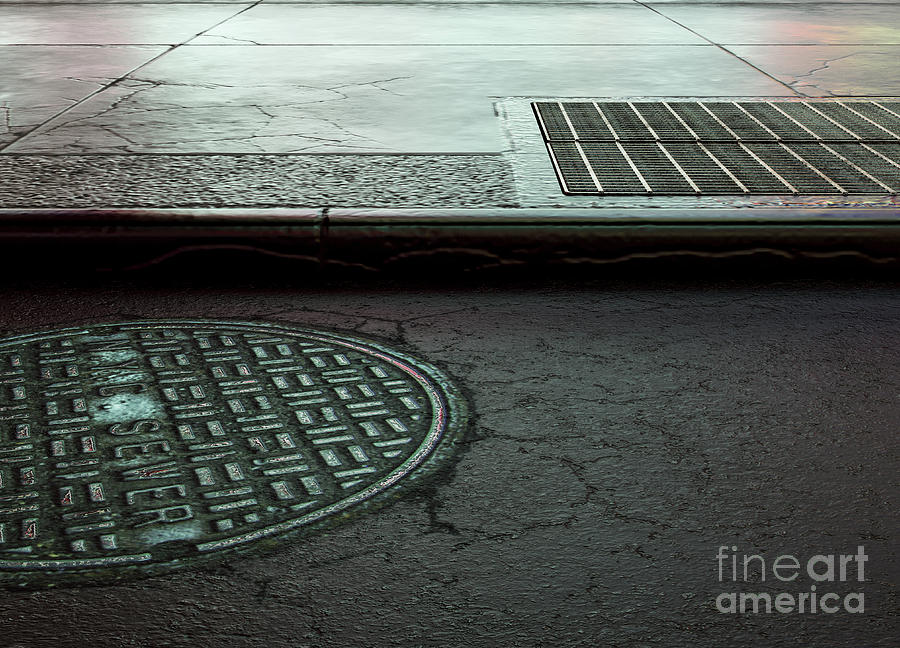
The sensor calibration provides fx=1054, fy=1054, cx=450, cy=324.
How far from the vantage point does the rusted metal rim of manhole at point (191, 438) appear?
6.55ft

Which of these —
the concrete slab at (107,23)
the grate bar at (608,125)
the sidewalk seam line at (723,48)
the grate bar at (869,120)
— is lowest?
the grate bar at (869,120)

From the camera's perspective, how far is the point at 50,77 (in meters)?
6.39

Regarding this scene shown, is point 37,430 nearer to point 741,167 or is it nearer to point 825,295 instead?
point 825,295

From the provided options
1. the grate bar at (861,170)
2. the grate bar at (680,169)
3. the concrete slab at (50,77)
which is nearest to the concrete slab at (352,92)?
the concrete slab at (50,77)

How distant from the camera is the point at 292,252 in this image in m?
3.45

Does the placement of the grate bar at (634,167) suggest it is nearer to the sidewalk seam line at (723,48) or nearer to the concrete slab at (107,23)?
the sidewalk seam line at (723,48)

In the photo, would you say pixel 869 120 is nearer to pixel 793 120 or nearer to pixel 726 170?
pixel 793 120

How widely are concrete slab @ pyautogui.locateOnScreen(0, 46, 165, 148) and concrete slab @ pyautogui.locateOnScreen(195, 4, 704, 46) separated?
98 cm

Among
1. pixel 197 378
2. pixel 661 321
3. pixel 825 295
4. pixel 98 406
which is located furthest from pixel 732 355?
pixel 98 406

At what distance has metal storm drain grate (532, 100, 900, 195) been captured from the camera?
13.0 feet

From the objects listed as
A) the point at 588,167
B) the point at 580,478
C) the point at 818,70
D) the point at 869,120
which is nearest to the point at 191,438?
the point at 580,478

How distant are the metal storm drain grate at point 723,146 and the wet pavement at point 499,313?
155 millimetres

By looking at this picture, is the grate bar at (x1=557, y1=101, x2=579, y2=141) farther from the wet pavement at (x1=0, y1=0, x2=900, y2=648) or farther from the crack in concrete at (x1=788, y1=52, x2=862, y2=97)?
the crack in concrete at (x1=788, y1=52, x2=862, y2=97)

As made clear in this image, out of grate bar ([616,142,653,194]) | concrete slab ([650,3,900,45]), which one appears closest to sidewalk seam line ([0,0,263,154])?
grate bar ([616,142,653,194])
